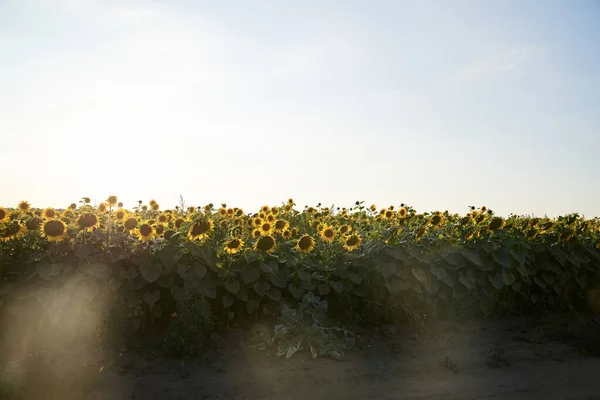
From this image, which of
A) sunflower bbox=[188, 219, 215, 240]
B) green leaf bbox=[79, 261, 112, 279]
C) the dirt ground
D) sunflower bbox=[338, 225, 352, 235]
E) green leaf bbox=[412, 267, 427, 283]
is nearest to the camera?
the dirt ground

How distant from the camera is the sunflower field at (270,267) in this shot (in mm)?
5480

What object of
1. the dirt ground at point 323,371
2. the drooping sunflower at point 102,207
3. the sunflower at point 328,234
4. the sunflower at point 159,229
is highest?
the drooping sunflower at point 102,207

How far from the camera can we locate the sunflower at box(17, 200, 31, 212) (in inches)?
292

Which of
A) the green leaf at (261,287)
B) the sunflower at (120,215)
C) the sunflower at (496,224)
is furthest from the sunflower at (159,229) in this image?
the sunflower at (496,224)

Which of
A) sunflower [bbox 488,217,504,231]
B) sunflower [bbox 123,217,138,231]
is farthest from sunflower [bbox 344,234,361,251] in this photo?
sunflower [bbox 123,217,138,231]

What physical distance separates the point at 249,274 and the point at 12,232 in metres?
2.37

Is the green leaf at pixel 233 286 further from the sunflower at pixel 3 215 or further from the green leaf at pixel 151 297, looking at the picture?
the sunflower at pixel 3 215

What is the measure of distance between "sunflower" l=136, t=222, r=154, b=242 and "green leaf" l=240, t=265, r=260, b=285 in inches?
38.2

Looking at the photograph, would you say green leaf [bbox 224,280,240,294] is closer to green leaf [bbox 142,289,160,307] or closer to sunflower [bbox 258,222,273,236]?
green leaf [bbox 142,289,160,307]

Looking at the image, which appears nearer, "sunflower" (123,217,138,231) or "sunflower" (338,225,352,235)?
"sunflower" (123,217,138,231)

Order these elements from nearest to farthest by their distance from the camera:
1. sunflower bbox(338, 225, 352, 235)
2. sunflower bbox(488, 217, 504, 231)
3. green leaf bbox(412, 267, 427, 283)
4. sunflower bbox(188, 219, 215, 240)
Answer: sunflower bbox(188, 219, 215, 240) → green leaf bbox(412, 267, 427, 283) → sunflower bbox(338, 225, 352, 235) → sunflower bbox(488, 217, 504, 231)

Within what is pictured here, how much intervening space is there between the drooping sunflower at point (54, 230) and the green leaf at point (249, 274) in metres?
1.77

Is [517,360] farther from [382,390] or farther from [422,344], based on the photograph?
[382,390]

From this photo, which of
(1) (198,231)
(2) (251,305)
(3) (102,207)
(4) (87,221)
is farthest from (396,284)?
(3) (102,207)
